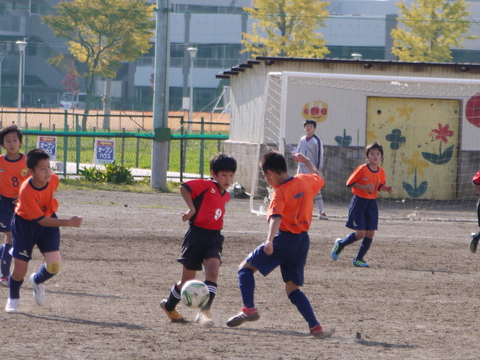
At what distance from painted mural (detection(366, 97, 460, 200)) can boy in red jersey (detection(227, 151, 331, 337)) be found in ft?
38.0

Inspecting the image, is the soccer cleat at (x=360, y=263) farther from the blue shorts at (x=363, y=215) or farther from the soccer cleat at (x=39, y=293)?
the soccer cleat at (x=39, y=293)

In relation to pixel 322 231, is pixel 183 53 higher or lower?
higher

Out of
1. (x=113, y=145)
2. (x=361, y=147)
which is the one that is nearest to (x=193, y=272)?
(x=361, y=147)

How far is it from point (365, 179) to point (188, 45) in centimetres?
3565

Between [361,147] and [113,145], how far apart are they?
20.5ft

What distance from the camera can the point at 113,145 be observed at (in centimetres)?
1800

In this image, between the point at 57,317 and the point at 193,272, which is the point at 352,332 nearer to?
the point at 193,272

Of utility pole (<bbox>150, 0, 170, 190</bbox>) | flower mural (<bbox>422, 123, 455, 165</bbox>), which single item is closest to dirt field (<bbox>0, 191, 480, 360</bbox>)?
utility pole (<bbox>150, 0, 170, 190</bbox>)

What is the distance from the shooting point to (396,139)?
16766 mm

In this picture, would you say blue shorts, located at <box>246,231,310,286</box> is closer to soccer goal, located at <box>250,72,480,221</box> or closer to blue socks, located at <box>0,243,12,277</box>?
blue socks, located at <box>0,243,12,277</box>

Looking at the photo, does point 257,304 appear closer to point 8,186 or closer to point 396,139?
point 8,186

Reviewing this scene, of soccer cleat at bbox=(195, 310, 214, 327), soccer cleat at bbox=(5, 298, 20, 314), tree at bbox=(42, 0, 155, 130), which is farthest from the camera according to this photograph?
tree at bbox=(42, 0, 155, 130)

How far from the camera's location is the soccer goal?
1645 centimetres

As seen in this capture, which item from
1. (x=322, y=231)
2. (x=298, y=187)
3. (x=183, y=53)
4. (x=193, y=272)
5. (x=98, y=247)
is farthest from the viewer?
(x=183, y=53)
